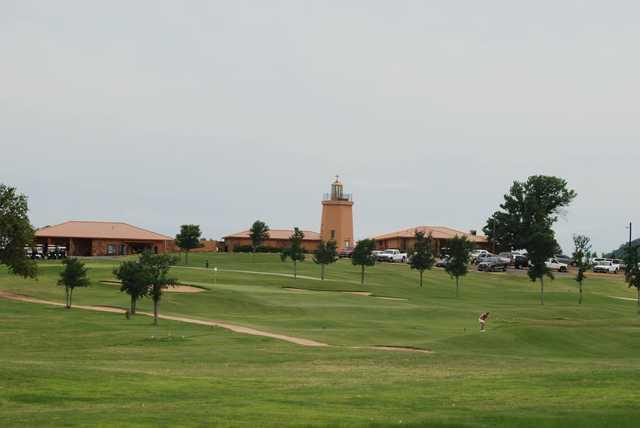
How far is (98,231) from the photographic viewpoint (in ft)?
460

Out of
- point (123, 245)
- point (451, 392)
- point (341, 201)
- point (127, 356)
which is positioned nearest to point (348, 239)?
point (341, 201)

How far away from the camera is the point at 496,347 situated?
47.2m

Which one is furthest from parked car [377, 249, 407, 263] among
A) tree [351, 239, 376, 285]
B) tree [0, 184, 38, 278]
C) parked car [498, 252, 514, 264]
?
tree [0, 184, 38, 278]

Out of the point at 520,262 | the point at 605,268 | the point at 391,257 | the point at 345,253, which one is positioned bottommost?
the point at 605,268

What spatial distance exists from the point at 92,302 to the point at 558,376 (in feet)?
147

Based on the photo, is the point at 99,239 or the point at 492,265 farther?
the point at 99,239

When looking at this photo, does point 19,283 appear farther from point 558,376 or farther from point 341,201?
point 341,201

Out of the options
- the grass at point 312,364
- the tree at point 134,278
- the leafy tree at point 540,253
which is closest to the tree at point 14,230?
the grass at point 312,364

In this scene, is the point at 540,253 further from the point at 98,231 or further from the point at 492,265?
the point at 98,231

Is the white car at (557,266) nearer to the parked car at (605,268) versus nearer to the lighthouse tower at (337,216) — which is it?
the parked car at (605,268)

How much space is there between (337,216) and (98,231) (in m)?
36.5

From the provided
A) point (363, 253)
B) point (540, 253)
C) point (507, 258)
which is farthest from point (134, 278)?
point (507, 258)

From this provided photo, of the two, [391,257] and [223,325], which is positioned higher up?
[391,257]

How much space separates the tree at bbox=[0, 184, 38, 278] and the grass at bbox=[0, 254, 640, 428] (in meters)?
3.72
